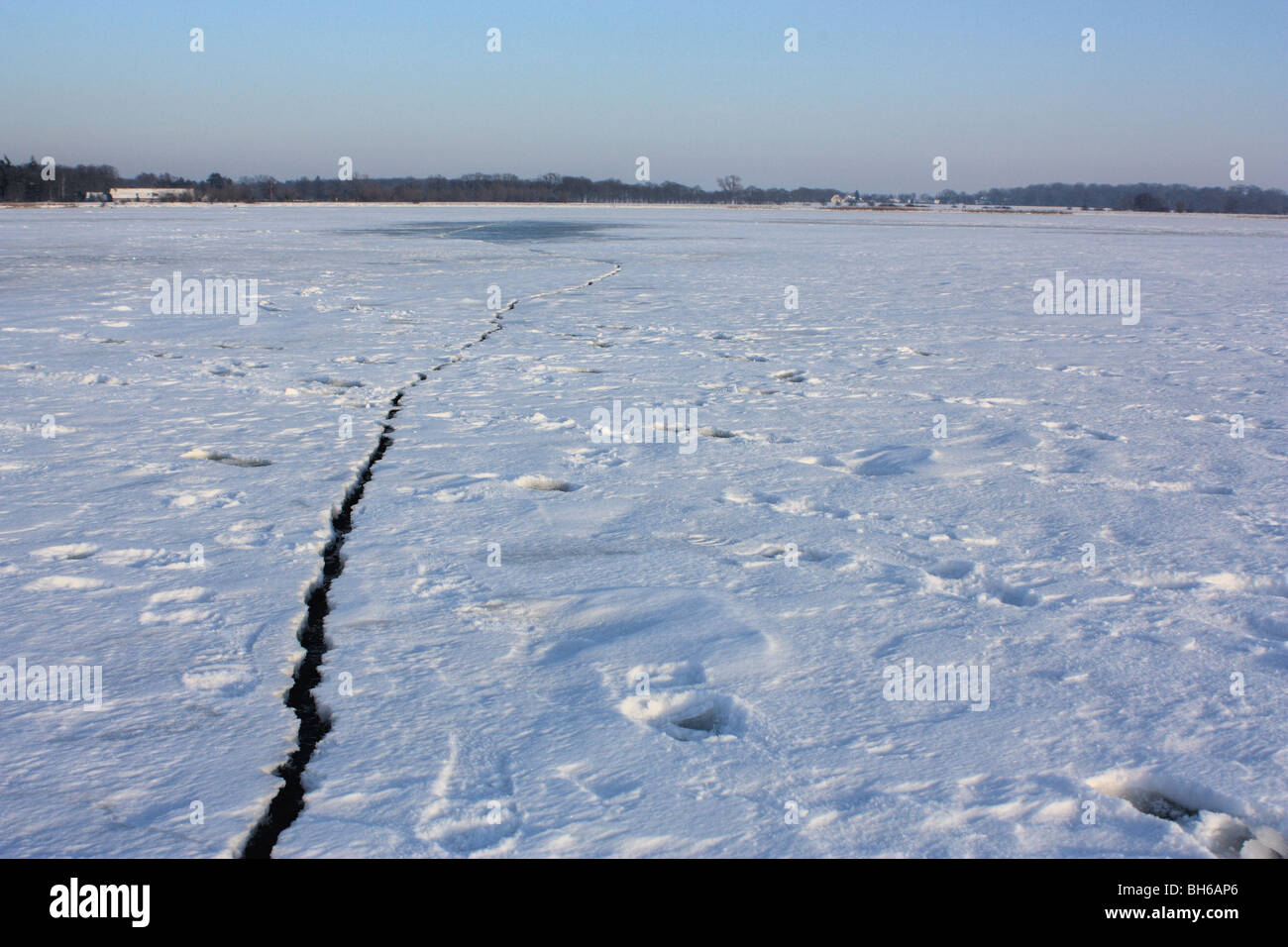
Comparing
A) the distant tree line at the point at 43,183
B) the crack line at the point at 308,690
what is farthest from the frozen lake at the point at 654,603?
the distant tree line at the point at 43,183

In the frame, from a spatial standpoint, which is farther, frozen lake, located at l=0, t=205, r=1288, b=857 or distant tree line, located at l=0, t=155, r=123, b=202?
distant tree line, located at l=0, t=155, r=123, b=202

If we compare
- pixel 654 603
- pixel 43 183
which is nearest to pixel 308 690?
pixel 654 603

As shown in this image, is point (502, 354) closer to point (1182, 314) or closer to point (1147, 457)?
point (1147, 457)

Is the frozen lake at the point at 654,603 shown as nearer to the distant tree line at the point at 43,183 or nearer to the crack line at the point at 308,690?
the crack line at the point at 308,690

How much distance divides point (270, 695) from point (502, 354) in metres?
5.29

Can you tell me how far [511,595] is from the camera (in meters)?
2.92

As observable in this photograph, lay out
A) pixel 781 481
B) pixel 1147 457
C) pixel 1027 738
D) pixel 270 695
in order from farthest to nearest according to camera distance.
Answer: pixel 1147 457 → pixel 781 481 → pixel 270 695 → pixel 1027 738

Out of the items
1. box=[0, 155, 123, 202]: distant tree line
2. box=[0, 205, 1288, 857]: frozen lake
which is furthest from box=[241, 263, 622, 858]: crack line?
box=[0, 155, 123, 202]: distant tree line

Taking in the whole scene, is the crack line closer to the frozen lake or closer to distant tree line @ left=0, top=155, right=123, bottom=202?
the frozen lake

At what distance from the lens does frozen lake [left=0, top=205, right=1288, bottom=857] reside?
186 centimetres

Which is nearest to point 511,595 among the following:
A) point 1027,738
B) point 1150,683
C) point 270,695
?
point 270,695

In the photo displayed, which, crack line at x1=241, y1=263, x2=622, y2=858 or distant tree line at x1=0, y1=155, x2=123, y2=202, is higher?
distant tree line at x1=0, y1=155, x2=123, y2=202

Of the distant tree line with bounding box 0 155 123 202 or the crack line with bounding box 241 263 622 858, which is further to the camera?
the distant tree line with bounding box 0 155 123 202

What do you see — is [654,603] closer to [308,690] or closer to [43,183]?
[308,690]
